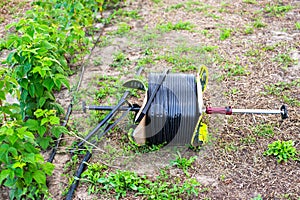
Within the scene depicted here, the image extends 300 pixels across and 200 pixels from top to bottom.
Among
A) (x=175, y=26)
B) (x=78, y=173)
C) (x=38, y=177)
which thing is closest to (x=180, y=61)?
(x=175, y=26)

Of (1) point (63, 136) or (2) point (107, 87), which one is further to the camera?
(2) point (107, 87)

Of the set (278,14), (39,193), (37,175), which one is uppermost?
(278,14)

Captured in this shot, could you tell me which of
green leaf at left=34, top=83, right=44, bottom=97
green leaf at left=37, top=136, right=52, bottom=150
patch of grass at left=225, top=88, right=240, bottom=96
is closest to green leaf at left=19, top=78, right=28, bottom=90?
green leaf at left=34, top=83, right=44, bottom=97

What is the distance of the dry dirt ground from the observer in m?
3.26

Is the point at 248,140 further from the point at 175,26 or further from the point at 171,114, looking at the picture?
the point at 175,26

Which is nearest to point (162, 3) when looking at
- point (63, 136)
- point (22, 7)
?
point (22, 7)

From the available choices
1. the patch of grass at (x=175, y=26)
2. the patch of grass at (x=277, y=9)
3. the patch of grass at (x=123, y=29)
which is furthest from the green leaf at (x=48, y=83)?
the patch of grass at (x=277, y=9)

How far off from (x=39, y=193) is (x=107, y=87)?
170 cm

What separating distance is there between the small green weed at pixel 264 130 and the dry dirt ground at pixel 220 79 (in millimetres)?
11

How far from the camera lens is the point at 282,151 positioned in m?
3.38

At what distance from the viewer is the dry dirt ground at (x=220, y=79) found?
3256mm

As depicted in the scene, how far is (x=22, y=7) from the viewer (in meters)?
6.84

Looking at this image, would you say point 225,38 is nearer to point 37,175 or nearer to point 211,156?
point 211,156

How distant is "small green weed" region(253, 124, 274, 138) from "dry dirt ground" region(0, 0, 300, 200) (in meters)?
0.01
